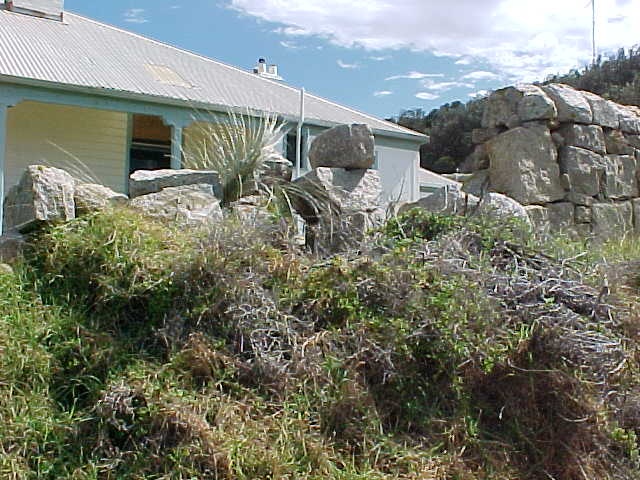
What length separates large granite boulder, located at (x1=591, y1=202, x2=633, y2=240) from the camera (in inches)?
300

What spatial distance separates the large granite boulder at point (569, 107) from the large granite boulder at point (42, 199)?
478cm

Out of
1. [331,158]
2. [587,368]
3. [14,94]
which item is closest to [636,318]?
[587,368]

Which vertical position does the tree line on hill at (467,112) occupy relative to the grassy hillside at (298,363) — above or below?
above

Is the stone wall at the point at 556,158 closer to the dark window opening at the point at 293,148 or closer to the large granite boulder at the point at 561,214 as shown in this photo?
the large granite boulder at the point at 561,214

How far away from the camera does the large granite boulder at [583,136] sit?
7566 millimetres

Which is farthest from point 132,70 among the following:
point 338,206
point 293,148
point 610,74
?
point 610,74

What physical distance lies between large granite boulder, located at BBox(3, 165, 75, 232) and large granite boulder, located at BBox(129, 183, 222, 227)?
1.57 feet

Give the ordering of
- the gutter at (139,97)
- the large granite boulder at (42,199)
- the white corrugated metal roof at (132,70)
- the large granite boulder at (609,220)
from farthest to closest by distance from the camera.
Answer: the white corrugated metal roof at (132,70) < the gutter at (139,97) < the large granite boulder at (609,220) < the large granite boulder at (42,199)

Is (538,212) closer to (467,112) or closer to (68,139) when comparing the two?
(68,139)

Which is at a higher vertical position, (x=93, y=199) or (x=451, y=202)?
(x=451, y=202)

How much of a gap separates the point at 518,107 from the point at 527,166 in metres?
Answer: 0.60

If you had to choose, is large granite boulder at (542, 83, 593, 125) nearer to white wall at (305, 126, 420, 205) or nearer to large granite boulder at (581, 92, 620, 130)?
large granite boulder at (581, 92, 620, 130)

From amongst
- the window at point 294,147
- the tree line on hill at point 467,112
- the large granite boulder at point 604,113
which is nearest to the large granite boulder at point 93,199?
the large granite boulder at point 604,113

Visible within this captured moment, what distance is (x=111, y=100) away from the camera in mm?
11969
